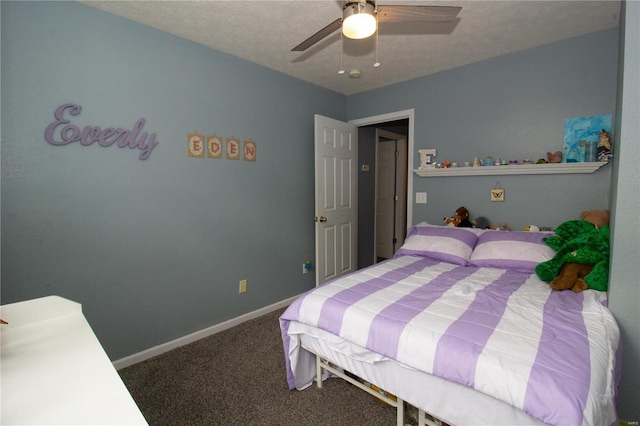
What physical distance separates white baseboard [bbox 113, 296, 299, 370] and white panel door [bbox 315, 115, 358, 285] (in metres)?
0.67

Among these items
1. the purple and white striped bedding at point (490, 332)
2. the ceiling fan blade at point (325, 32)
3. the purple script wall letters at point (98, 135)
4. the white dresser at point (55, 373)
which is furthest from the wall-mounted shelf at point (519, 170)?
the white dresser at point (55, 373)

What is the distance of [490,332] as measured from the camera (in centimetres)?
130

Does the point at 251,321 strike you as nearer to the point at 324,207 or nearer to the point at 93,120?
the point at 324,207

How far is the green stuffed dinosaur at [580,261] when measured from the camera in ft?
5.84

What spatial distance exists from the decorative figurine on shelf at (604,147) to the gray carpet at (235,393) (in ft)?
7.74

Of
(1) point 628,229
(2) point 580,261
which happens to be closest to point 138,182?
(1) point 628,229

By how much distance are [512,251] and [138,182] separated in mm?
2804

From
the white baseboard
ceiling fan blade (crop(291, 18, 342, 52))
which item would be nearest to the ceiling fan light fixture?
ceiling fan blade (crop(291, 18, 342, 52))

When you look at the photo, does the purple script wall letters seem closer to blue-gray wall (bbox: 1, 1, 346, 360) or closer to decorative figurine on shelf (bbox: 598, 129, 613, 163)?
blue-gray wall (bbox: 1, 1, 346, 360)

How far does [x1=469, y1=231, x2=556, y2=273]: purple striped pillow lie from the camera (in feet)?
7.11

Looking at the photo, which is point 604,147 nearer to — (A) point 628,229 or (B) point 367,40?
(A) point 628,229

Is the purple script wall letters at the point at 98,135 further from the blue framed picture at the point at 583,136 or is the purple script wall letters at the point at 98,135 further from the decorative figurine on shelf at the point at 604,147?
the decorative figurine on shelf at the point at 604,147

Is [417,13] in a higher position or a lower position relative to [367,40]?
lower

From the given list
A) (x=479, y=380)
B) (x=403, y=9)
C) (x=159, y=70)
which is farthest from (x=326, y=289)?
(x=159, y=70)
